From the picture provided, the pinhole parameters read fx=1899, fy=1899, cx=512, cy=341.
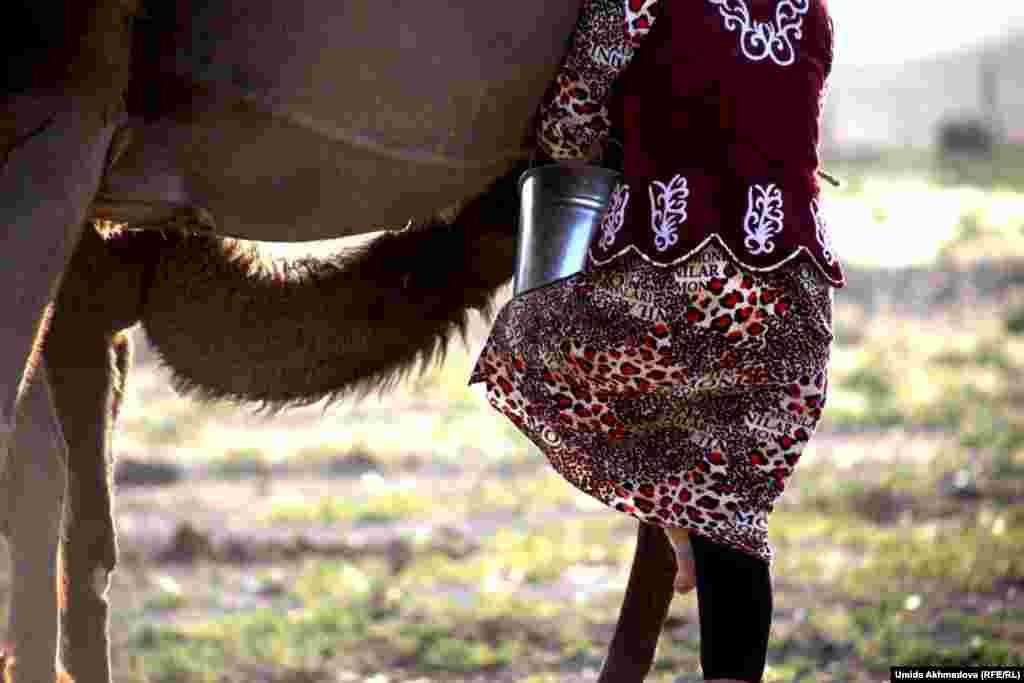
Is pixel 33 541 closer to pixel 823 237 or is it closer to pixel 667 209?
pixel 667 209

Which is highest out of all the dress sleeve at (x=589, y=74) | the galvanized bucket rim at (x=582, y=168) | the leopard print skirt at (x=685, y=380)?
the dress sleeve at (x=589, y=74)

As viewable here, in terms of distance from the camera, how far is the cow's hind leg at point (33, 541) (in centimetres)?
348

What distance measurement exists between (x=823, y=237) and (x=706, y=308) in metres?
0.28

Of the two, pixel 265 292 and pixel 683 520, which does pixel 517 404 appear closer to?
pixel 683 520

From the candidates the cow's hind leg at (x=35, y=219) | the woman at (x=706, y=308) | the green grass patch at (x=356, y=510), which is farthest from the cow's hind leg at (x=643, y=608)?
the green grass patch at (x=356, y=510)

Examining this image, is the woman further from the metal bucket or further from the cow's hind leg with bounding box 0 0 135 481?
the cow's hind leg with bounding box 0 0 135 481

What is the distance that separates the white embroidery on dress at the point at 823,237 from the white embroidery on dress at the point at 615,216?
0.35 m

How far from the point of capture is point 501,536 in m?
7.62

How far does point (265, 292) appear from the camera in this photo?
4453 mm

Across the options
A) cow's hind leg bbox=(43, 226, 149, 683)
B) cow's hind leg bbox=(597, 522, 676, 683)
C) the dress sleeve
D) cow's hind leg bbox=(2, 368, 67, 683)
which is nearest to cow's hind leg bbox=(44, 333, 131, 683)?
cow's hind leg bbox=(43, 226, 149, 683)

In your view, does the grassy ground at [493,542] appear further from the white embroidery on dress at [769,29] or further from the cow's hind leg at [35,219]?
the white embroidery on dress at [769,29]

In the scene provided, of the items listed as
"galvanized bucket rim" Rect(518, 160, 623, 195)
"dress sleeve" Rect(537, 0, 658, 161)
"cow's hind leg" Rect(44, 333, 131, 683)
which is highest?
"dress sleeve" Rect(537, 0, 658, 161)

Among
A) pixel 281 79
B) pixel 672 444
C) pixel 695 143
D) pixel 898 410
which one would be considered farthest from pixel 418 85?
pixel 898 410

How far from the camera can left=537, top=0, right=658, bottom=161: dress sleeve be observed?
3.58 meters
